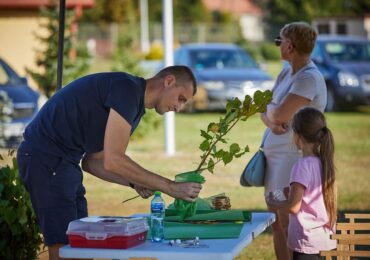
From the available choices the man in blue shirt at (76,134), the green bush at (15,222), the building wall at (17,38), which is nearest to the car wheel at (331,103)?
the building wall at (17,38)

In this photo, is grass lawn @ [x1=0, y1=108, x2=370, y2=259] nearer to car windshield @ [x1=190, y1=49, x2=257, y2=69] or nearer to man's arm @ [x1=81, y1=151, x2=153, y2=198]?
car windshield @ [x1=190, y1=49, x2=257, y2=69]

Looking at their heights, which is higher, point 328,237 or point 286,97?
point 286,97

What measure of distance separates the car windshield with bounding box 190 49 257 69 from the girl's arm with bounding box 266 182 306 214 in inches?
709

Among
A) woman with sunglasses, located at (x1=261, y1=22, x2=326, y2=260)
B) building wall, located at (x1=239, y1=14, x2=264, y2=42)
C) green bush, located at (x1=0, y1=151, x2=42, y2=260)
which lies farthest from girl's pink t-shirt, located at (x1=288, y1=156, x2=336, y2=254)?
building wall, located at (x1=239, y1=14, x2=264, y2=42)

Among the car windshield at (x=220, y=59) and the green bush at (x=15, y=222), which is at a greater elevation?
the car windshield at (x=220, y=59)

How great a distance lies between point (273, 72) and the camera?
41031mm

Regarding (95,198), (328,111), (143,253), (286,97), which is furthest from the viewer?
(328,111)

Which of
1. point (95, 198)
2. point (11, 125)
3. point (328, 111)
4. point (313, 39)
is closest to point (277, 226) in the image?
point (313, 39)

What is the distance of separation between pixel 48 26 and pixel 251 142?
19.5 feet

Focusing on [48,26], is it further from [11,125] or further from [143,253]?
[143,253]

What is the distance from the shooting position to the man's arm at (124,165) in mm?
4908

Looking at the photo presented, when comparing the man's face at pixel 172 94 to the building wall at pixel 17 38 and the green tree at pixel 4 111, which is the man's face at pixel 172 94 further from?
the building wall at pixel 17 38

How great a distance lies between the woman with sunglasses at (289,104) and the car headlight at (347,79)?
54.0 feet

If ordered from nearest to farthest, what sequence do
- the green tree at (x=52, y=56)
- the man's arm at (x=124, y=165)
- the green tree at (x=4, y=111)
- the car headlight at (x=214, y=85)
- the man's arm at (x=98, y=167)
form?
1. the man's arm at (x=124, y=165)
2. the man's arm at (x=98, y=167)
3. the green tree at (x=4, y=111)
4. the green tree at (x=52, y=56)
5. the car headlight at (x=214, y=85)
